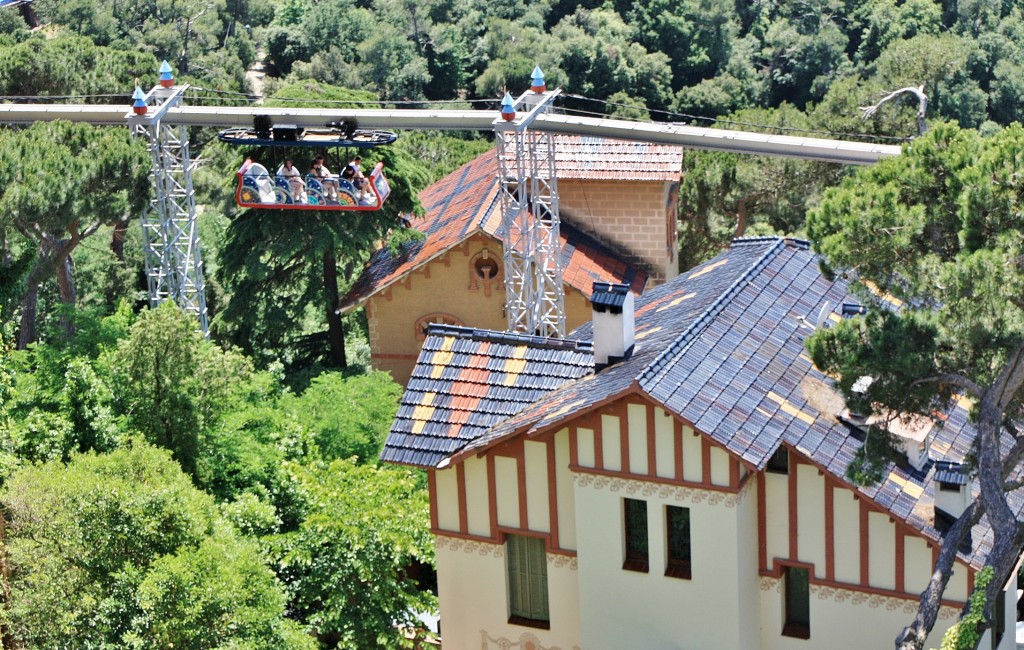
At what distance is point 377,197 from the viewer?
1432 inches

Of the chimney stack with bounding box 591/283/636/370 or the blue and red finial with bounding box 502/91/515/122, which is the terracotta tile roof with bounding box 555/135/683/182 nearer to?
the blue and red finial with bounding box 502/91/515/122

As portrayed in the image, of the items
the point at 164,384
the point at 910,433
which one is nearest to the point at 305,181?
the point at 164,384

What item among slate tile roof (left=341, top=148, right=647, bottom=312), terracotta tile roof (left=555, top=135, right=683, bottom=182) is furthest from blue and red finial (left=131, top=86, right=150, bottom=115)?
terracotta tile roof (left=555, top=135, right=683, bottom=182)

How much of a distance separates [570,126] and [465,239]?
5368mm

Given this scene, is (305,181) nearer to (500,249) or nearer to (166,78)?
(166,78)

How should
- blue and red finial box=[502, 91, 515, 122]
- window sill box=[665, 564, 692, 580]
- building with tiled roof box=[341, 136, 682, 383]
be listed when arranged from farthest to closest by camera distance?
building with tiled roof box=[341, 136, 682, 383], blue and red finial box=[502, 91, 515, 122], window sill box=[665, 564, 692, 580]

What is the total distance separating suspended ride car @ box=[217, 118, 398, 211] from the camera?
3609 cm

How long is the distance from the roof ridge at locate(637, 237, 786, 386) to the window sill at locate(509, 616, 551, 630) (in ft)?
15.1

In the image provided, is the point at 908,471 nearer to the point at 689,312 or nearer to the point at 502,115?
the point at 689,312

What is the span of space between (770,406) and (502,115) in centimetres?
1491

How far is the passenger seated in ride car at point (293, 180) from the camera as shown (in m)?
36.5

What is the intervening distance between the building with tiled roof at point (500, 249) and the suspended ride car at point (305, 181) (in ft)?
11.7

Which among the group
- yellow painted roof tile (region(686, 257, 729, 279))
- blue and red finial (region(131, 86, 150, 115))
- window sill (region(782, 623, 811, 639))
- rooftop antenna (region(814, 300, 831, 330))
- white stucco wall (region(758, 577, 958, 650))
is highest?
blue and red finial (region(131, 86, 150, 115))

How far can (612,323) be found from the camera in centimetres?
2231
